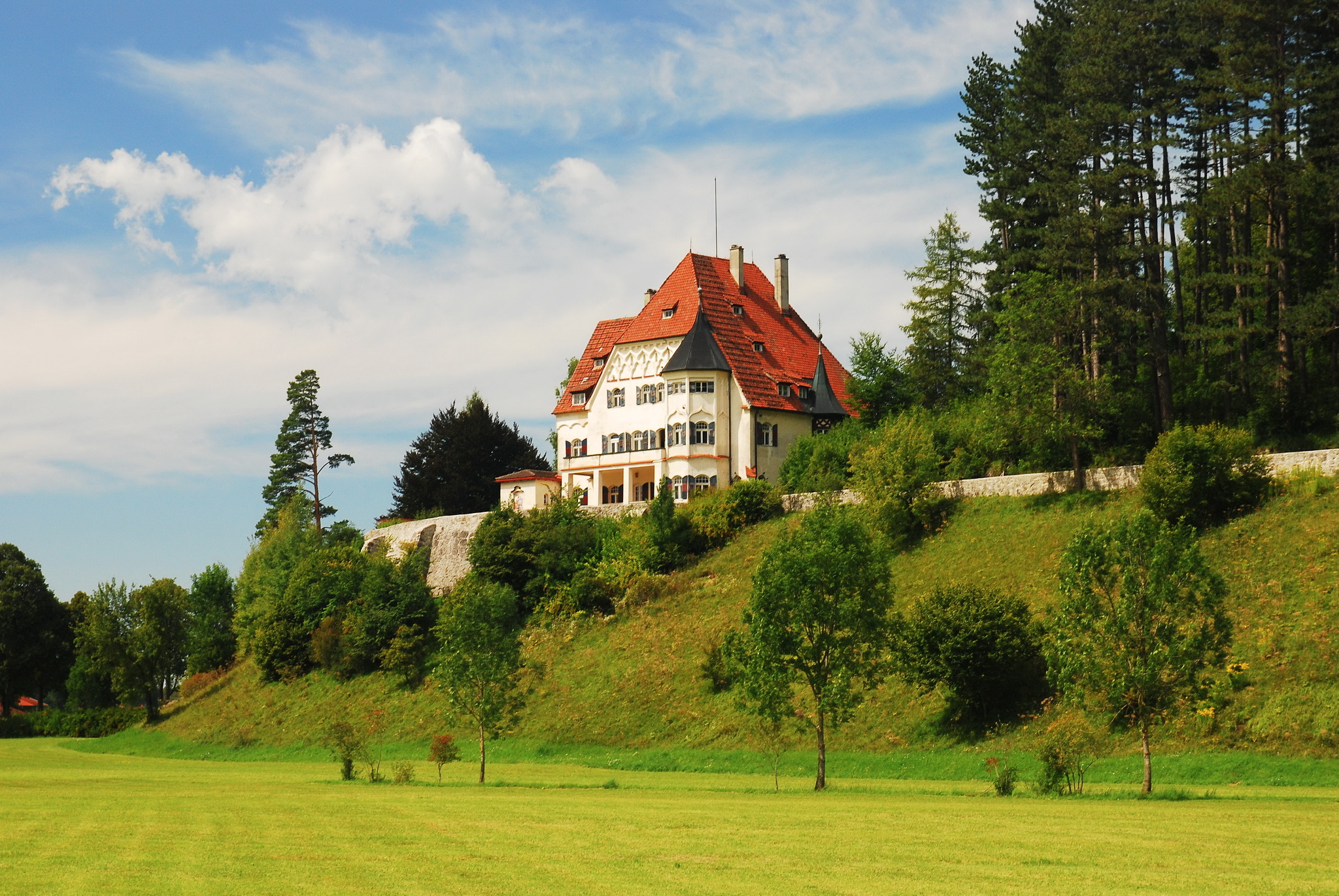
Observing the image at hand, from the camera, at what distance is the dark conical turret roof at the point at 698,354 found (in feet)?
216

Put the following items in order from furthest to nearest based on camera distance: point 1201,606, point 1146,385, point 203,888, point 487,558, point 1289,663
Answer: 1. point 487,558
2. point 1146,385
3. point 1289,663
4. point 1201,606
5. point 203,888

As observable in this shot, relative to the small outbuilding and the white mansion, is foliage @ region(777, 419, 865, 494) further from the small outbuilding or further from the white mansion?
the small outbuilding

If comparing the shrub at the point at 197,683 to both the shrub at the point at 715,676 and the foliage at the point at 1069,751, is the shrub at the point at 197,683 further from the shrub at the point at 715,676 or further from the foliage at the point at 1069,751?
the foliage at the point at 1069,751

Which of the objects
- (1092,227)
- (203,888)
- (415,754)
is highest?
(1092,227)

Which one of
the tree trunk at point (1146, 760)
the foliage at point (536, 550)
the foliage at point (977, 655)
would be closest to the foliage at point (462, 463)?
the foliage at point (536, 550)

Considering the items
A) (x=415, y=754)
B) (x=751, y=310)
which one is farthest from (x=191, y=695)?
(x=751, y=310)

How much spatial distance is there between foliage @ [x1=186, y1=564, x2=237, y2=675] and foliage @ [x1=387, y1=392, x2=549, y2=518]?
13.0 m

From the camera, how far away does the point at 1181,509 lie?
139ft

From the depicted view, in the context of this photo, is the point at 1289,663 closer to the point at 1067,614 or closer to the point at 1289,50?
the point at 1067,614

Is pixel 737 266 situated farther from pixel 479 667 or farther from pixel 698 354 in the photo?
pixel 479 667

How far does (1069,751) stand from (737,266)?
165 ft

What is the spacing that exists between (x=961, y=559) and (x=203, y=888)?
121 ft

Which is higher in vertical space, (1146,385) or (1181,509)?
(1146,385)

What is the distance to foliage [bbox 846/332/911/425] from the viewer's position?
213 feet
